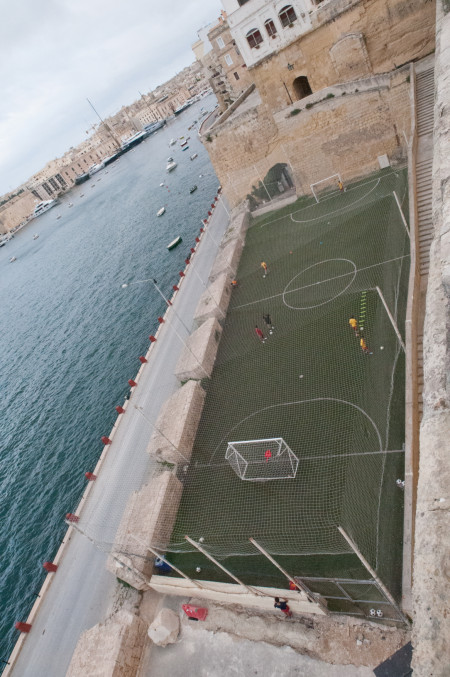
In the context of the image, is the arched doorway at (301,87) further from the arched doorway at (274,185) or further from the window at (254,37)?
the window at (254,37)

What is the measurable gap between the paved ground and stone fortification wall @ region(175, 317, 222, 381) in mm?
10730

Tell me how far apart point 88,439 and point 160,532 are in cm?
1364

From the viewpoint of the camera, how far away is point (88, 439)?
26250 mm

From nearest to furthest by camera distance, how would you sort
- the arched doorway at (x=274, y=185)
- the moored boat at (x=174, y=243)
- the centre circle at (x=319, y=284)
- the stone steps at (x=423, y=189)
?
1. the stone steps at (x=423, y=189)
2. the centre circle at (x=319, y=284)
3. the arched doorway at (x=274, y=185)
4. the moored boat at (x=174, y=243)

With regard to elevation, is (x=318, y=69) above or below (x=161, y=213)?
above


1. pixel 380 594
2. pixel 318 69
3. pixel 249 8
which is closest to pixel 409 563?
pixel 380 594

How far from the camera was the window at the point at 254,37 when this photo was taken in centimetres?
2933

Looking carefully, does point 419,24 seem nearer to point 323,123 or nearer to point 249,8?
point 323,123

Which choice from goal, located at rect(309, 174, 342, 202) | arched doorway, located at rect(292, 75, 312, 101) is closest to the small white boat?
arched doorway, located at rect(292, 75, 312, 101)

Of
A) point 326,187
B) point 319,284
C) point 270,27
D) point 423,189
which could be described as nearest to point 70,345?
point 319,284

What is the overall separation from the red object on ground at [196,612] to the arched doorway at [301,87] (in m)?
31.4

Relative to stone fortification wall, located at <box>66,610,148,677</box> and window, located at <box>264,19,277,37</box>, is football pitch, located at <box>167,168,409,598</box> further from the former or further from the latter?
window, located at <box>264,19,277,37</box>

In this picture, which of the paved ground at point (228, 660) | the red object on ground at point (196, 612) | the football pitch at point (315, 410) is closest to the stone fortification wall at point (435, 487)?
the football pitch at point (315, 410)

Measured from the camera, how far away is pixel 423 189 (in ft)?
60.1
